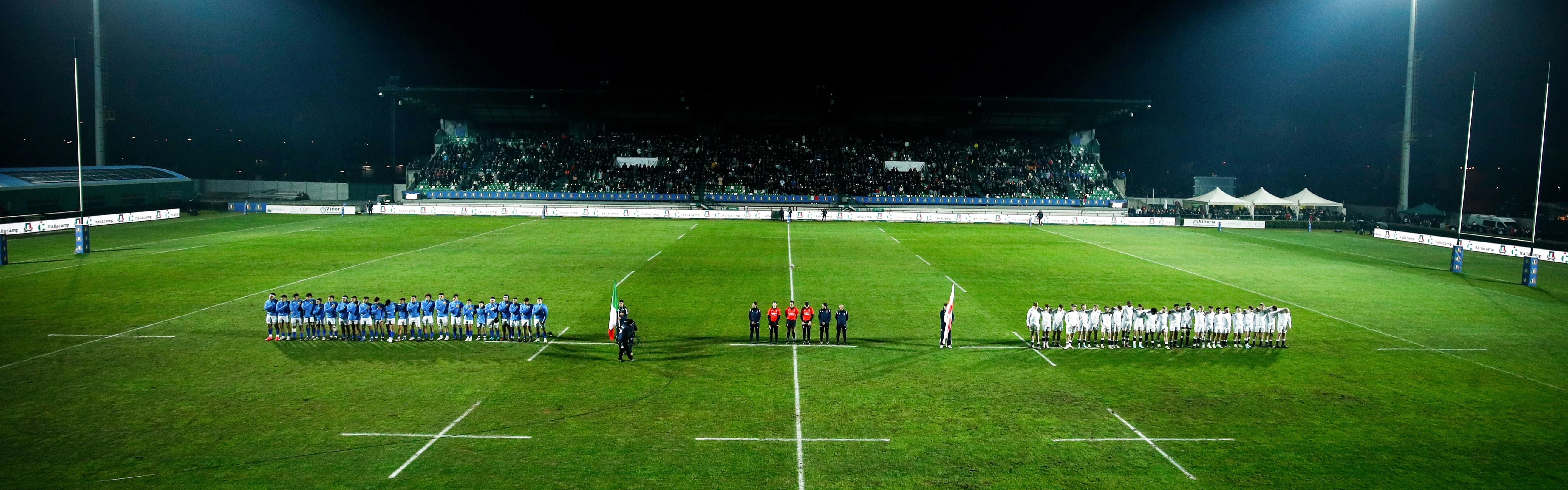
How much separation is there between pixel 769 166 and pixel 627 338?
64547mm

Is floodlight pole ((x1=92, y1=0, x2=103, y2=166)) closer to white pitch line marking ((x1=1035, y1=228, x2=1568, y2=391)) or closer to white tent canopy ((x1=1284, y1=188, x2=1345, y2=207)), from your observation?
white pitch line marking ((x1=1035, y1=228, x2=1568, y2=391))

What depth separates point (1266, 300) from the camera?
1121 inches

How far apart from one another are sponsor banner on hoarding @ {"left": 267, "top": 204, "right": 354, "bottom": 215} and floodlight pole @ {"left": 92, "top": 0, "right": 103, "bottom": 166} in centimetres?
1174

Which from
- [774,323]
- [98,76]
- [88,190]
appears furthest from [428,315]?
[88,190]

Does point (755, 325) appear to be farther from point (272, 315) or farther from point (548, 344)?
point (272, 315)

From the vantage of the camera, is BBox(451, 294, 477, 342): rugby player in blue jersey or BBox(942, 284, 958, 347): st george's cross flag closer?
BBox(942, 284, 958, 347): st george's cross flag

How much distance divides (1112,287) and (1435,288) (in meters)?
13.3

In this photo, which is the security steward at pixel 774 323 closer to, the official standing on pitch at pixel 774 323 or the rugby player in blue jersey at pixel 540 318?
the official standing on pitch at pixel 774 323

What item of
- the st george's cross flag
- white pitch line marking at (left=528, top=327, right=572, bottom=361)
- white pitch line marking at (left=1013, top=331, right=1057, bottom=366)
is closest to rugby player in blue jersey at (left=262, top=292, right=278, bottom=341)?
white pitch line marking at (left=528, top=327, right=572, bottom=361)

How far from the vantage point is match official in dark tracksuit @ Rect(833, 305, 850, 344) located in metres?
20.2

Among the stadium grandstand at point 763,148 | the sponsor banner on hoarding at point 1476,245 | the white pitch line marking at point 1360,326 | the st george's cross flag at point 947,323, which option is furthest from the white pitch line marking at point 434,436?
the stadium grandstand at point 763,148

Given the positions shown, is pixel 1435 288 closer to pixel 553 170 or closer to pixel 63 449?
pixel 63 449

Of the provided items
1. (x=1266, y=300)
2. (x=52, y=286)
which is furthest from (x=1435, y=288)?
(x=52, y=286)

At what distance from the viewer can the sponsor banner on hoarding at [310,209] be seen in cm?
6700
